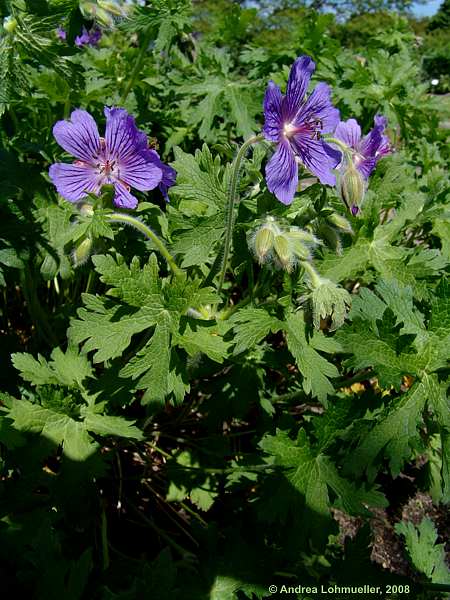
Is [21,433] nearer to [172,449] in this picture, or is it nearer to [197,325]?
[197,325]

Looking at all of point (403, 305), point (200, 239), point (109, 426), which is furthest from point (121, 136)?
point (403, 305)

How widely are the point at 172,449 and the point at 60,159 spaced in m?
1.39

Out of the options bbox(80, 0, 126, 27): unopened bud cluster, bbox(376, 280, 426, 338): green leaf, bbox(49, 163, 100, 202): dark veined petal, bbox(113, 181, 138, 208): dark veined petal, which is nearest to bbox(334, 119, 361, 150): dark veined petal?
bbox(376, 280, 426, 338): green leaf

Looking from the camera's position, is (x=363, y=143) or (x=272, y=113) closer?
(x=272, y=113)

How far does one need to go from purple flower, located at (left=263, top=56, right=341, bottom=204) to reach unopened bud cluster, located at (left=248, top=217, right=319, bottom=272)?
11cm

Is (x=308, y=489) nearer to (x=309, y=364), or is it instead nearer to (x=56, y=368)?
(x=309, y=364)

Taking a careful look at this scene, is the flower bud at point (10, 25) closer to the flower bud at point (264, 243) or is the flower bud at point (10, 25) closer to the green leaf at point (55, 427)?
the flower bud at point (264, 243)

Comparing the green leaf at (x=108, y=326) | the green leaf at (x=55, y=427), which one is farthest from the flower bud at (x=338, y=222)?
the green leaf at (x=55, y=427)

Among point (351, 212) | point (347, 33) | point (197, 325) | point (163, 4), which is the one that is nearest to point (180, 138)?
point (163, 4)

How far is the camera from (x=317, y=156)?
67.4 inches

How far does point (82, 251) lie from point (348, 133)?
108 centimetres

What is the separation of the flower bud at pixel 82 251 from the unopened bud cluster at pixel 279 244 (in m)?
0.52

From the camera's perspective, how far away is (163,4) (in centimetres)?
236

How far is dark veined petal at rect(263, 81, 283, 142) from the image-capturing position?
1566 millimetres
